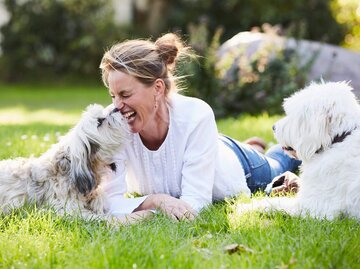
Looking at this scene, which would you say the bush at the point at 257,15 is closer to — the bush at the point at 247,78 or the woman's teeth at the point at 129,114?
the bush at the point at 247,78

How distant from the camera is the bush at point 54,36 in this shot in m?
21.5

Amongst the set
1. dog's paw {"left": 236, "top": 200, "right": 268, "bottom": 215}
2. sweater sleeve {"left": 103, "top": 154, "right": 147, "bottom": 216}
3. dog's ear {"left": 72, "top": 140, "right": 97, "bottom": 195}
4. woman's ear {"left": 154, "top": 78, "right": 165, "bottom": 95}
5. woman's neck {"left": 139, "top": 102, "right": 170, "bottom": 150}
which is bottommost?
dog's paw {"left": 236, "top": 200, "right": 268, "bottom": 215}

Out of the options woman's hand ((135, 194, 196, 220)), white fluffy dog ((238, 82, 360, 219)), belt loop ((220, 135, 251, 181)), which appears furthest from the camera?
belt loop ((220, 135, 251, 181))

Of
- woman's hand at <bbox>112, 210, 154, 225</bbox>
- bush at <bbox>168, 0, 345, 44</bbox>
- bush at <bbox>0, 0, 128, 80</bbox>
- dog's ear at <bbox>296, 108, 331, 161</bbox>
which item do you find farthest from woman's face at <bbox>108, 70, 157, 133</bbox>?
bush at <bbox>168, 0, 345, 44</bbox>

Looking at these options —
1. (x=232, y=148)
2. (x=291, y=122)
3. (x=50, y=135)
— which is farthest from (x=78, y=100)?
(x=291, y=122)

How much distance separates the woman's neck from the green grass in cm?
78

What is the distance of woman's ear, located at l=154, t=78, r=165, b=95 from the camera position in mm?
4766

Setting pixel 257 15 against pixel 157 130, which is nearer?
pixel 157 130

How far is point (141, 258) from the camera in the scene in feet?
10.9

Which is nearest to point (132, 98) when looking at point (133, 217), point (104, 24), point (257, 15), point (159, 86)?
point (159, 86)

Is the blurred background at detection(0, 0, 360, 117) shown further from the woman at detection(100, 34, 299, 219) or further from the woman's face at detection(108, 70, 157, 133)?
the woman's face at detection(108, 70, 157, 133)

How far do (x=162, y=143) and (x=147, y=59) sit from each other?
30.7 inches

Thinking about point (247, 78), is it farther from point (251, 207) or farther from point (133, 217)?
point (133, 217)

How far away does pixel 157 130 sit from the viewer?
5016 mm
